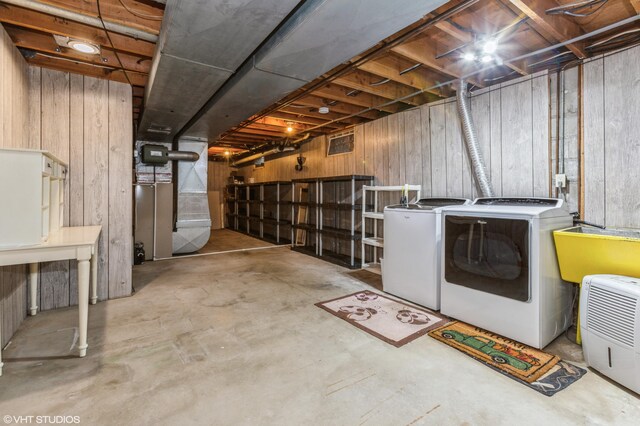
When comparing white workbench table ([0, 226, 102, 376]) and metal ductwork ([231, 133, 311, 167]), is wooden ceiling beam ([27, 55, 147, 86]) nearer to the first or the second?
white workbench table ([0, 226, 102, 376])

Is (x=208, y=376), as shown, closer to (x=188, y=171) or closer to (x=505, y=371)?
(x=505, y=371)

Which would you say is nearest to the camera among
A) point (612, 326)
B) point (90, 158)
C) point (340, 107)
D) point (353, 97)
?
point (612, 326)

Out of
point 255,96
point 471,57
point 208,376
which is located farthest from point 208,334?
point 471,57

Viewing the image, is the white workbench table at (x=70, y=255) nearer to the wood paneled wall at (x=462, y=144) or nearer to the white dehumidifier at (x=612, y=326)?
the white dehumidifier at (x=612, y=326)

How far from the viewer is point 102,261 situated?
316cm

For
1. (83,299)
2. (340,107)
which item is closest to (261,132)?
(340,107)

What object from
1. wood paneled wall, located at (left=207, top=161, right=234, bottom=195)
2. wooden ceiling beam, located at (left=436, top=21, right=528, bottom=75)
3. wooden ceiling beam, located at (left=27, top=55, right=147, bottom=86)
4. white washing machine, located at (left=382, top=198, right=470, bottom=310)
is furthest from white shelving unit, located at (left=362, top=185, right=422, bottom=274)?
wood paneled wall, located at (left=207, top=161, right=234, bottom=195)

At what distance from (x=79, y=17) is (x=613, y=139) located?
4.30m

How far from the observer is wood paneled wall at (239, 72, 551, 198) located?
2.91 meters

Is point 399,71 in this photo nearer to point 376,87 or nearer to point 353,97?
point 376,87

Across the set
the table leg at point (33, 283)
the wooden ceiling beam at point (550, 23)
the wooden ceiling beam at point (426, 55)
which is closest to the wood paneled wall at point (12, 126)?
the table leg at point (33, 283)

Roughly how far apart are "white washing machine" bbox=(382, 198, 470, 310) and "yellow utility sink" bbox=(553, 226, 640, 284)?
960 millimetres

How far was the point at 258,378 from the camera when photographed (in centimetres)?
184

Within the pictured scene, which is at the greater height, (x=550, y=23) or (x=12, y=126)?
(x=550, y=23)
